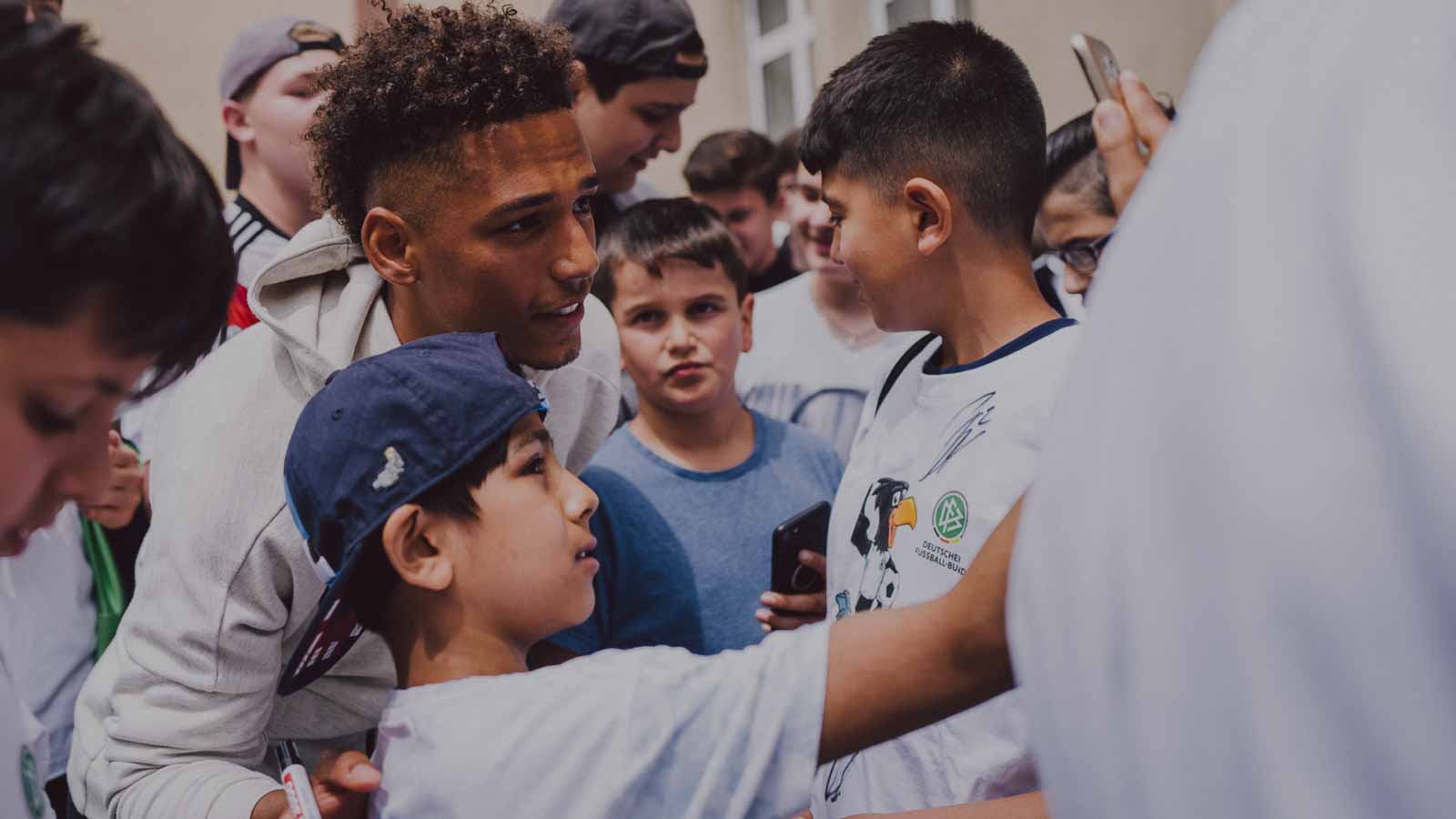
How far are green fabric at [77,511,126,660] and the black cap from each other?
177cm

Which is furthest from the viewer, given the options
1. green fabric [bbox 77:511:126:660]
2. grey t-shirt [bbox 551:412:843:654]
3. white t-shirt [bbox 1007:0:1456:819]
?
green fabric [bbox 77:511:126:660]

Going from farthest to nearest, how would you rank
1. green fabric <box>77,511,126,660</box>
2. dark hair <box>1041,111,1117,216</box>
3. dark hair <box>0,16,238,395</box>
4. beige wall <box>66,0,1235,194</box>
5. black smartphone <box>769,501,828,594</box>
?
Result: beige wall <box>66,0,1235,194</box> → dark hair <box>1041,111,1117,216</box> → green fabric <box>77,511,126,660</box> → black smartphone <box>769,501,828,594</box> → dark hair <box>0,16,238,395</box>

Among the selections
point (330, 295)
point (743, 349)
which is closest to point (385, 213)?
point (330, 295)

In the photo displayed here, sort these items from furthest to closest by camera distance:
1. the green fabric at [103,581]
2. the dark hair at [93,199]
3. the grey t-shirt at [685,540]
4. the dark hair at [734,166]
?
the dark hair at [734,166] → the green fabric at [103,581] → the grey t-shirt at [685,540] → the dark hair at [93,199]

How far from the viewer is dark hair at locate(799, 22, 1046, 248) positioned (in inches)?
83.8

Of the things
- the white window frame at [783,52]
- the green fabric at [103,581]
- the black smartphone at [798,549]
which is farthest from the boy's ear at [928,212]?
the white window frame at [783,52]

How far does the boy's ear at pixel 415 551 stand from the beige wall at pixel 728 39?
279cm

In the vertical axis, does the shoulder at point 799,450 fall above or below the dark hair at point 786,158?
above

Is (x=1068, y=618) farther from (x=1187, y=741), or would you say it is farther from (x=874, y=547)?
(x=874, y=547)

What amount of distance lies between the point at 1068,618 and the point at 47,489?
38.3 inches

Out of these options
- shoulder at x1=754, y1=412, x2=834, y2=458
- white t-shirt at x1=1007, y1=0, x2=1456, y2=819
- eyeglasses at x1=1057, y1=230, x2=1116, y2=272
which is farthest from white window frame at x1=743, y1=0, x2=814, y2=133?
white t-shirt at x1=1007, y1=0, x2=1456, y2=819

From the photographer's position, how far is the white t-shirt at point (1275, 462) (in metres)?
0.58

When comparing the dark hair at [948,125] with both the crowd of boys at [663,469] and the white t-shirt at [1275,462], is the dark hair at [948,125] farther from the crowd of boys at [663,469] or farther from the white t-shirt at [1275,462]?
the white t-shirt at [1275,462]
